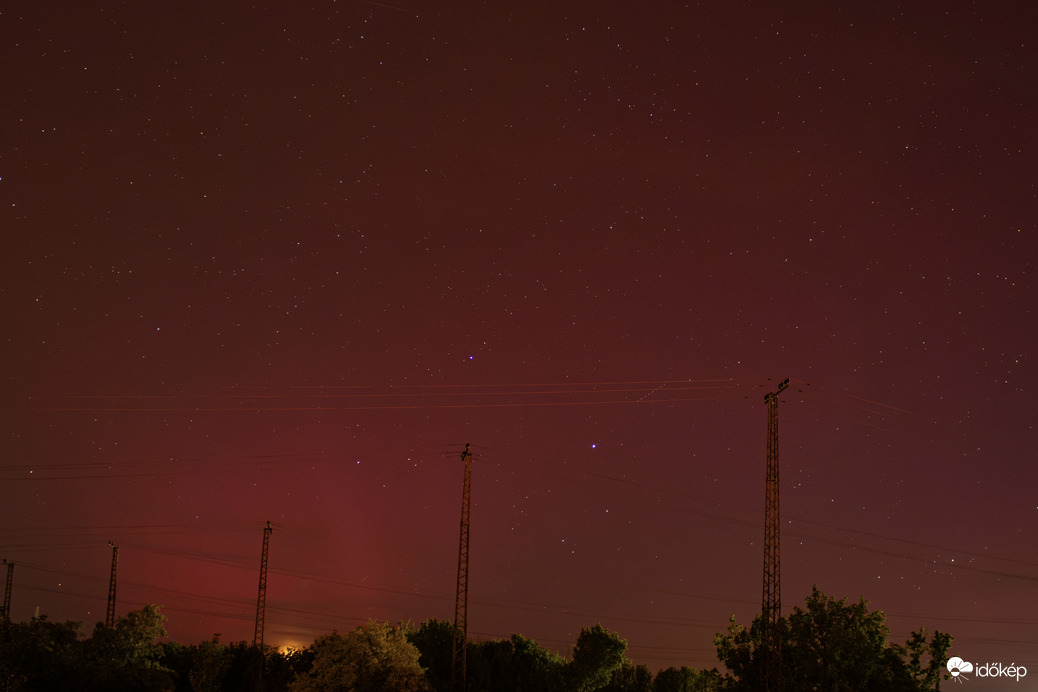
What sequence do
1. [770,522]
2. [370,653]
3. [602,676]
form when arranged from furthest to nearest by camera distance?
[602,676]
[370,653]
[770,522]

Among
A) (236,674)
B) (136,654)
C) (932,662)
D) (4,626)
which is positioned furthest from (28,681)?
(932,662)

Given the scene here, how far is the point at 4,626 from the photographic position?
52469 mm

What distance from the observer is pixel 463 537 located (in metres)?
51.7

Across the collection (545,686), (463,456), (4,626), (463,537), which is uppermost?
(463,456)

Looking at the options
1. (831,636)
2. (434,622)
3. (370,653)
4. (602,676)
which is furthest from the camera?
(602,676)

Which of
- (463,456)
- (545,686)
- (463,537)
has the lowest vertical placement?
(545,686)

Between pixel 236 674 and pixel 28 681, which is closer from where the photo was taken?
pixel 28 681

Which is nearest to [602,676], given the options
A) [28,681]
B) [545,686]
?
[545,686]

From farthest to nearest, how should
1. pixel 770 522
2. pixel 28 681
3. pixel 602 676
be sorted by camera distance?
pixel 602 676 < pixel 28 681 < pixel 770 522

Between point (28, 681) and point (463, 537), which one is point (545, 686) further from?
point (28, 681)

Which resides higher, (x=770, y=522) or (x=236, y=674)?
(x=770, y=522)

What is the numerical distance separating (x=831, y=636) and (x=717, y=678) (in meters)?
8.12

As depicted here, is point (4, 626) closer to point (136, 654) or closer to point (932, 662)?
point (136, 654)

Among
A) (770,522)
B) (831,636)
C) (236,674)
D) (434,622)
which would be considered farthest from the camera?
(434,622)
